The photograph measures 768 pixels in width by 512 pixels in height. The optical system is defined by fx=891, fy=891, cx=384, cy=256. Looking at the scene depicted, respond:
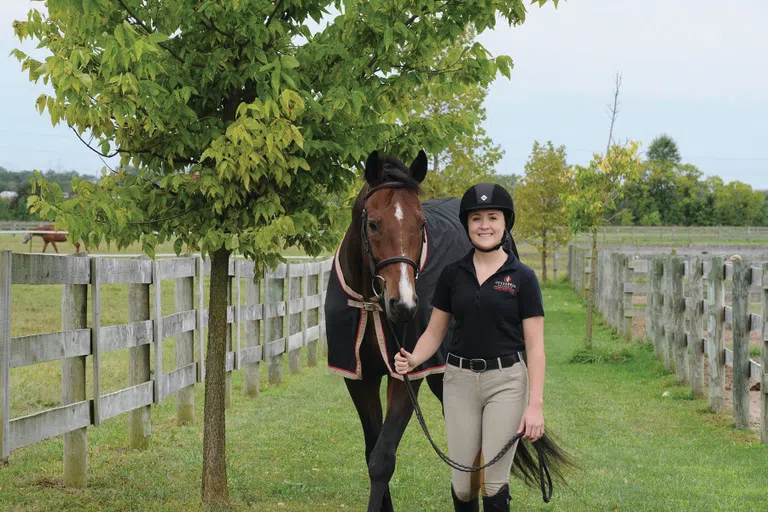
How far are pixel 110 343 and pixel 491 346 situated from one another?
349 cm

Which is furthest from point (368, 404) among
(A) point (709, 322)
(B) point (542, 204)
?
(B) point (542, 204)

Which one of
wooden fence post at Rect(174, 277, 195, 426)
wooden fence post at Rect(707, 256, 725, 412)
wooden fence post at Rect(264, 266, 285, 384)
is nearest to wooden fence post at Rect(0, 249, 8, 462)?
wooden fence post at Rect(174, 277, 195, 426)

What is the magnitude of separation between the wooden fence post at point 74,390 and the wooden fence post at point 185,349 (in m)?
2.17

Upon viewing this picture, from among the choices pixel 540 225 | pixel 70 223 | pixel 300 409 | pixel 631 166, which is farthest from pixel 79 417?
pixel 540 225

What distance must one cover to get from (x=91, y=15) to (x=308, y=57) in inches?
49.8

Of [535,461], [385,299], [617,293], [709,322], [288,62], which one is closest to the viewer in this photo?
[385,299]

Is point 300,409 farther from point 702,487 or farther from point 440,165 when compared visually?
point 440,165

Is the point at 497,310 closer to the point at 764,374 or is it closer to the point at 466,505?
the point at 466,505

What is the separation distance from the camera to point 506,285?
4.18 m

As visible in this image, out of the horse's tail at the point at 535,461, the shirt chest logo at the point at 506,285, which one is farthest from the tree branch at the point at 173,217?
the horse's tail at the point at 535,461

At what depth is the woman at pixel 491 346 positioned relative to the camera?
4145 mm

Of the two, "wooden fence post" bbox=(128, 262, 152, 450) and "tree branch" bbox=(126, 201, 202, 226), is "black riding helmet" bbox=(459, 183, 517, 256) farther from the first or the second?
"wooden fence post" bbox=(128, 262, 152, 450)

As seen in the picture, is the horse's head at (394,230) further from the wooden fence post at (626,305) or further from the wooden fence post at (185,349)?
the wooden fence post at (626,305)

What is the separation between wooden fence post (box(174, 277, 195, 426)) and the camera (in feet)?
27.7
